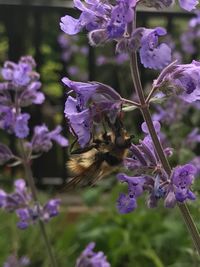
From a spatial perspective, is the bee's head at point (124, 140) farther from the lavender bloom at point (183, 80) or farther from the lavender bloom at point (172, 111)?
the lavender bloom at point (172, 111)

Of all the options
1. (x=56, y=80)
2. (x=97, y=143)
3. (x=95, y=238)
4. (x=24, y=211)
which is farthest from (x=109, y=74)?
(x=97, y=143)

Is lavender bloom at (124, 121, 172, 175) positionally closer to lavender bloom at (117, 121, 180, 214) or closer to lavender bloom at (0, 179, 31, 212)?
lavender bloom at (117, 121, 180, 214)

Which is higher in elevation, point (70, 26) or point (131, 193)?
point (70, 26)

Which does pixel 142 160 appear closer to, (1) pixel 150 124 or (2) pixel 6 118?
(1) pixel 150 124

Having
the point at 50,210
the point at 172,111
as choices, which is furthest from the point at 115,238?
the point at 50,210

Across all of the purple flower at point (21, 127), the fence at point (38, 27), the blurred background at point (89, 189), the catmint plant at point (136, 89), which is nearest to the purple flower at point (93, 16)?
the catmint plant at point (136, 89)
